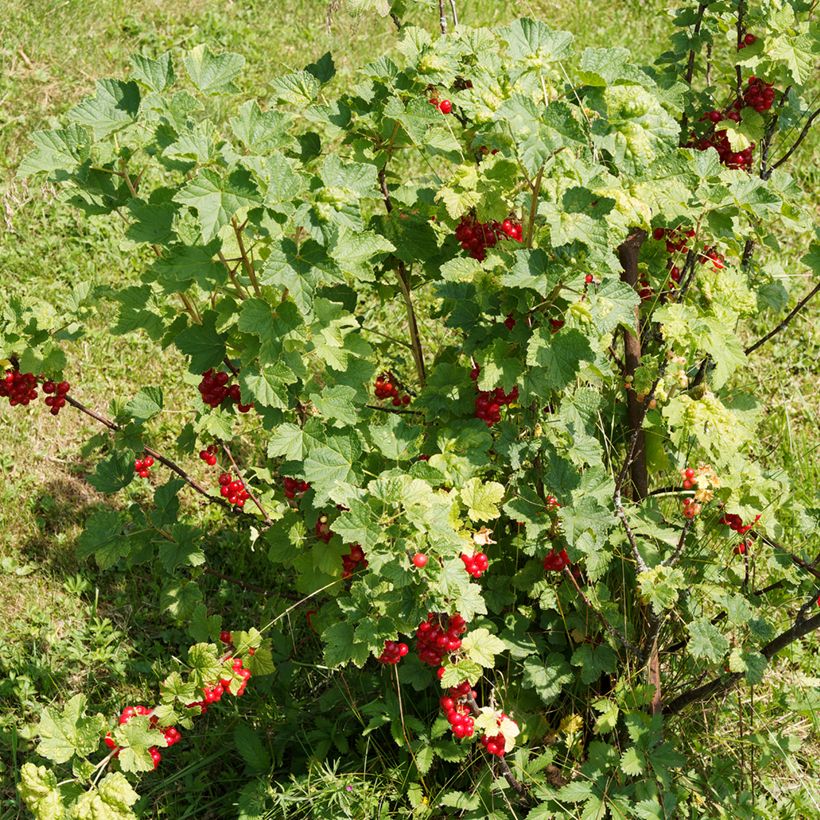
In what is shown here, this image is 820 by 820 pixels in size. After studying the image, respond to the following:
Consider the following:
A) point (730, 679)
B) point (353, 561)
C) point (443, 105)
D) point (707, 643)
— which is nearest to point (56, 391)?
point (353, 561)

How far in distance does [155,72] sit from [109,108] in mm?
132

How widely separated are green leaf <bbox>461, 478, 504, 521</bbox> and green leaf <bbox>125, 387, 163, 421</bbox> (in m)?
0.95

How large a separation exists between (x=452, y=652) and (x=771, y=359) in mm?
2678

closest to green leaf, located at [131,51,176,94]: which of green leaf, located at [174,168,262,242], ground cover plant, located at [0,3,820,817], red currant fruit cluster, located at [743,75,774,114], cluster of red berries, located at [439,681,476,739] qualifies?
ground cover plant, located at [0,3,820,817]

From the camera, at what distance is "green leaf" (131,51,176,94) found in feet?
7.55

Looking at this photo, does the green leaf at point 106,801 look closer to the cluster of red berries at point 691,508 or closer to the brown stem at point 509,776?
the brown stem at point 509,776

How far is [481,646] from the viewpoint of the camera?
102 inches

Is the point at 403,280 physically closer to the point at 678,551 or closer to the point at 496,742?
the point at 678,551

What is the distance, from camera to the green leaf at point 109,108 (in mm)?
2295

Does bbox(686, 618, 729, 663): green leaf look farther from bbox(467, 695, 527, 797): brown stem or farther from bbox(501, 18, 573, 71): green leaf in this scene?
bbox(501, 18, 573, 71): green leaf

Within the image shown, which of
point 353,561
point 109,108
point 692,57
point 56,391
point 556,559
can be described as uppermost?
point 692,57

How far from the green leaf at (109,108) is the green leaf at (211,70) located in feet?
0.46

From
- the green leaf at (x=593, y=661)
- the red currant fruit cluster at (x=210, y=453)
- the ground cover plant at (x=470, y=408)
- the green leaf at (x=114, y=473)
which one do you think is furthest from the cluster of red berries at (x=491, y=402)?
the green leaf at (x=114, y=473)

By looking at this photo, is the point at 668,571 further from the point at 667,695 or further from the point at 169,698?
the point at 169,698
